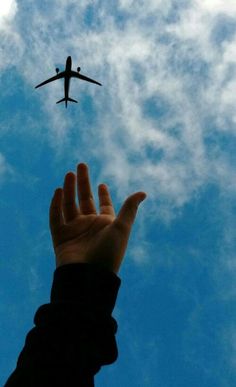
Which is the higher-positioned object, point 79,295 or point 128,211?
point 128,211

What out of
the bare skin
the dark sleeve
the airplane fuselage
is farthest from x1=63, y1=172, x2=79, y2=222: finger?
the airplane fuselage

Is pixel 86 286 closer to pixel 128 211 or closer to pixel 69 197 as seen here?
pixel 128 211

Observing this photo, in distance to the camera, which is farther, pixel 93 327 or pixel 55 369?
pixel 93 327

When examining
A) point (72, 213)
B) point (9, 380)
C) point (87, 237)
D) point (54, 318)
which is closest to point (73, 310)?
point (54, 318)

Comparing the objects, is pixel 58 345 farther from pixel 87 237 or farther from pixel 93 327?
pixel 87 237

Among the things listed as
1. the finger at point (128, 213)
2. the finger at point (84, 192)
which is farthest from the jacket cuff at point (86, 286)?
the finger at point (84, 192)

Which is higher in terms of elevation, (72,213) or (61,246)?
(72,213)

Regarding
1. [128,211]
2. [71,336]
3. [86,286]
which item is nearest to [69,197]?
[128,211]
